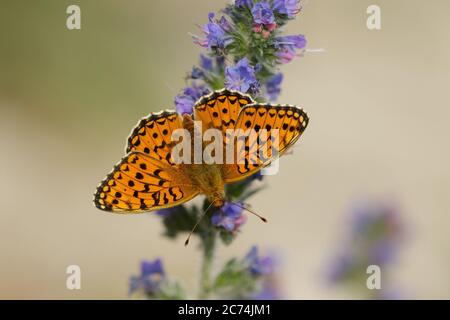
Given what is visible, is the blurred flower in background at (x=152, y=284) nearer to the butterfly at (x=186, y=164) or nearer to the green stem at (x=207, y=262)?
the green stem at (x=207, y=262)

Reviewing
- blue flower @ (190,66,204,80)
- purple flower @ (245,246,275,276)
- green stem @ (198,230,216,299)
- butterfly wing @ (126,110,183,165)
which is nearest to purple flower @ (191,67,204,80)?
blue flower @ (190,66,204,80)

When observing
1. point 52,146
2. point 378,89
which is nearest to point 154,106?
point 52,146

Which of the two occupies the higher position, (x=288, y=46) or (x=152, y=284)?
(x=288, y=46)

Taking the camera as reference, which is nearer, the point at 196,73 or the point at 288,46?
the point at 288,46

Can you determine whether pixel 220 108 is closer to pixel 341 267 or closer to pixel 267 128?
pixel 267 128

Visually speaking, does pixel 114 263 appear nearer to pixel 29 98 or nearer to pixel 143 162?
pixel 29 98

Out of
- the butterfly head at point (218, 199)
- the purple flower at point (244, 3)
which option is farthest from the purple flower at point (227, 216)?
the purple flower at point (244, 3)

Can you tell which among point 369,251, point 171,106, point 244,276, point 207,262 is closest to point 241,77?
point 207,262
